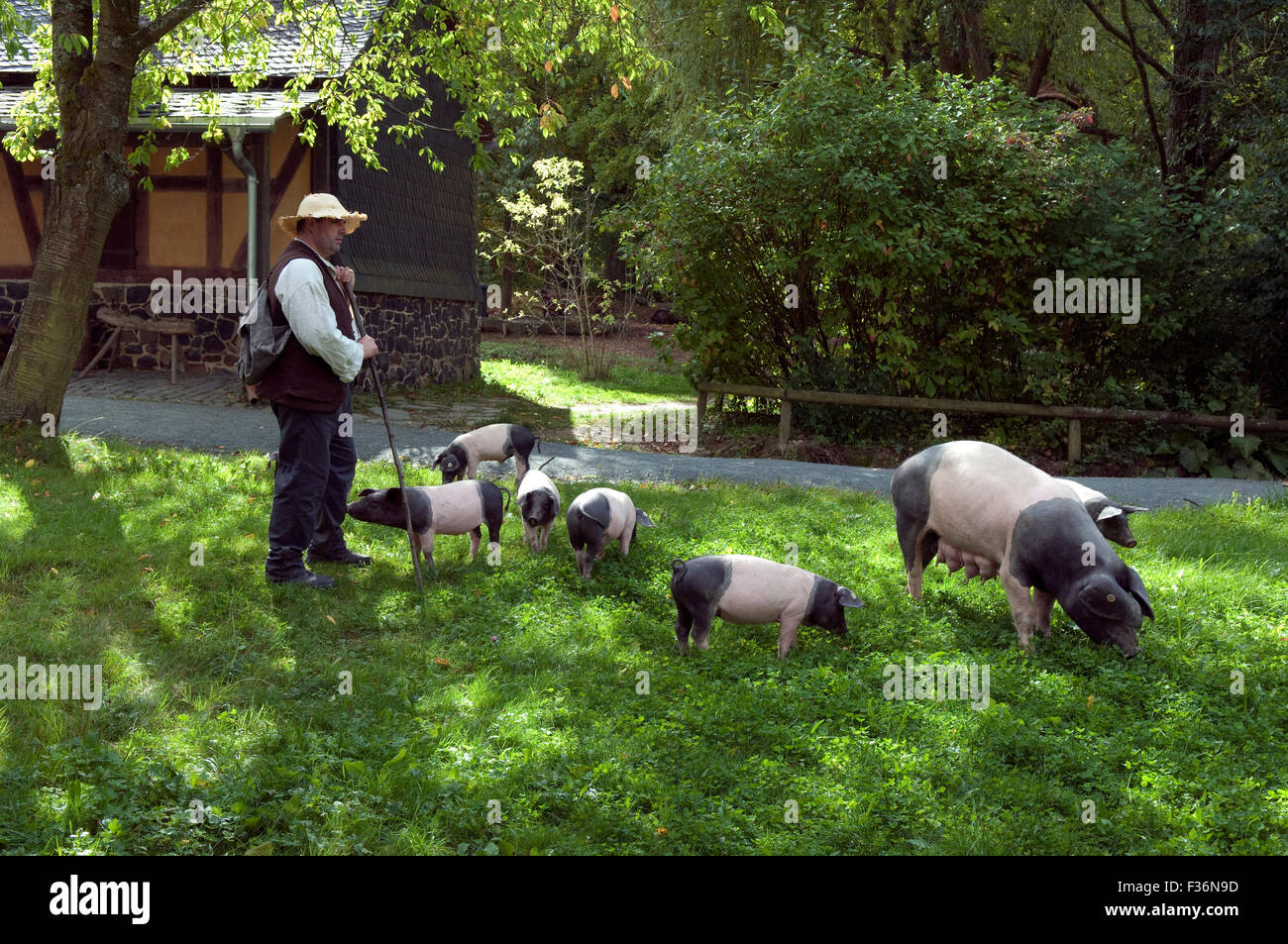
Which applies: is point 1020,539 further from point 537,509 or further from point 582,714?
point 537,509

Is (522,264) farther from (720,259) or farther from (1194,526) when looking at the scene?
(1194,526)

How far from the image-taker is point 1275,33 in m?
14.3

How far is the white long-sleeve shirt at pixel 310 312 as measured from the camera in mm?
6062

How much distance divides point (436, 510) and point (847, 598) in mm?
2560

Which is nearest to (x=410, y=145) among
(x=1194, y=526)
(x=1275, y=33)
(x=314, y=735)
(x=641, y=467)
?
(x=641, y=467)

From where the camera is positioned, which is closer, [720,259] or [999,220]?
[999,220]

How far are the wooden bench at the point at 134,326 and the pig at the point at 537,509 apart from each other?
10.7 metres

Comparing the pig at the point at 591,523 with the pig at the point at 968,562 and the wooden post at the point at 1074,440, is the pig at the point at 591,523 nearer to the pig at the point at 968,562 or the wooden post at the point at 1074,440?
the pig at the point at 968,562

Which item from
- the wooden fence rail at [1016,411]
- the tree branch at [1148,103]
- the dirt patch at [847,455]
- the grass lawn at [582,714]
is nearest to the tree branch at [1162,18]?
the tree branch at [1148,103]

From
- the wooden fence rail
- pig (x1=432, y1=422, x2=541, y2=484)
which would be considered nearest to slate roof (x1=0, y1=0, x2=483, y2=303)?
the wooden fence rail

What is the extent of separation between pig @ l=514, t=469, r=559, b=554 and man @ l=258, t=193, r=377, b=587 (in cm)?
126

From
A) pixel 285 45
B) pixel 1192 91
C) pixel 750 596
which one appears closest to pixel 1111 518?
pixel 750 596

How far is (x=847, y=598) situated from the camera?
5.55m

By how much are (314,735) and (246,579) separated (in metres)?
2.29
